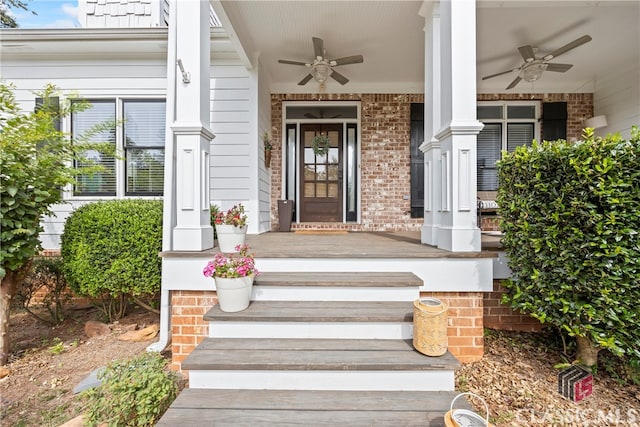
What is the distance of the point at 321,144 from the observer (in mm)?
5770

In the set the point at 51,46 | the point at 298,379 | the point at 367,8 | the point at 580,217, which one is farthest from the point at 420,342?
the point at 51,46

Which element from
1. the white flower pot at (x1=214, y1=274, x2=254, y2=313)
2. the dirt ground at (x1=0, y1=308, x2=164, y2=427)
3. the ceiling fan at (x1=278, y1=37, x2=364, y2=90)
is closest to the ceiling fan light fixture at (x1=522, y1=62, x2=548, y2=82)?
the ceiling fan at (x1=278, y1=37, x2=364, y2=90)

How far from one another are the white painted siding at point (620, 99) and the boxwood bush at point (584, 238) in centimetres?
449

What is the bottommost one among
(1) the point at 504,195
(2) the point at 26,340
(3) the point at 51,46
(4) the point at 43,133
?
(2) the point at 26,340

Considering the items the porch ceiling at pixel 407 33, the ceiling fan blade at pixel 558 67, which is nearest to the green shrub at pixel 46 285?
the porch ceiling at pixel 407 33

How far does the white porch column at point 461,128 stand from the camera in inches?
96.9

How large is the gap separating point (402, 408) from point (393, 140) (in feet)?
15.7

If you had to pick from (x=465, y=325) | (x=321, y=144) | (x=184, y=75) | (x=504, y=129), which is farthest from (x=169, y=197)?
(x=504, y=129)

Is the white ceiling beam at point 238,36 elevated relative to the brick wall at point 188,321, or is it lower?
elevated

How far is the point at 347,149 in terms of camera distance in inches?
227

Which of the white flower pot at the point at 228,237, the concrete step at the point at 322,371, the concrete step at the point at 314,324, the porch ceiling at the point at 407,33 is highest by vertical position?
the porch ceiling at the point at 407,33

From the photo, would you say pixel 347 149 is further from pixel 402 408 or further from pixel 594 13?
pixel 402 408

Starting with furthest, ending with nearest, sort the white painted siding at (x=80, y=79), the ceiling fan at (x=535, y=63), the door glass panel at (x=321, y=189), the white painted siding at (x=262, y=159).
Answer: the door glass panel at (x=321, y=189) → the white painted siding at (x=262, y=159) → the white painted siding at (x=80, y=79) → the ceiling fan at (x=535, y=63)

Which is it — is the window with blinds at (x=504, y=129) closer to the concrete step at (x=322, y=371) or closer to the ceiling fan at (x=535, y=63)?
the ceiling fan at (x=535, y=63)
